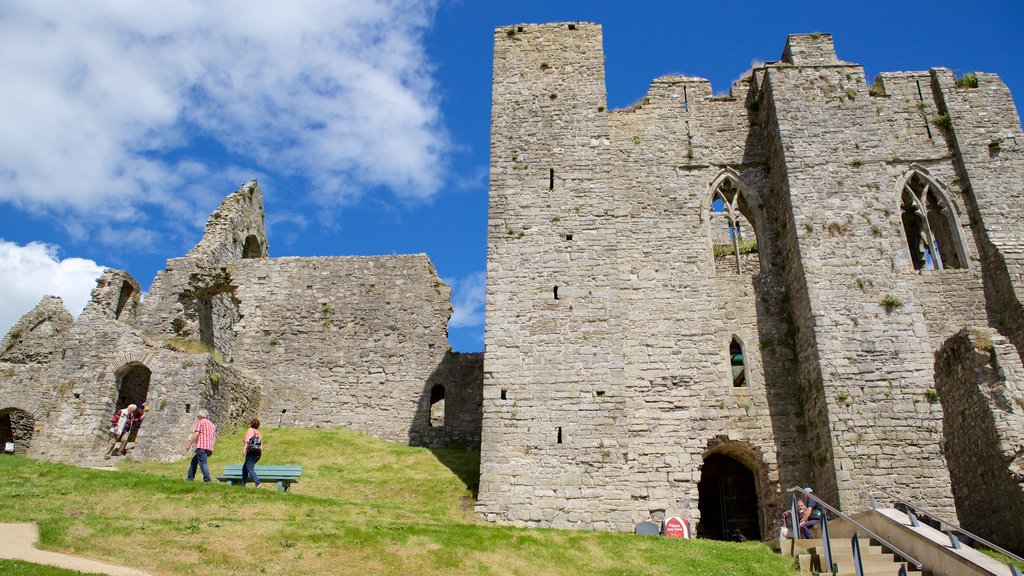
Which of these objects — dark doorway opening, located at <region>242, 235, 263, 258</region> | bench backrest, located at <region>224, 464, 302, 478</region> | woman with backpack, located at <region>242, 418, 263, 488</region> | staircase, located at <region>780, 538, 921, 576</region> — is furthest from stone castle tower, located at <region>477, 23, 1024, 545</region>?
dark doorway opening, located at <region>242, 235, 263, 258</region>

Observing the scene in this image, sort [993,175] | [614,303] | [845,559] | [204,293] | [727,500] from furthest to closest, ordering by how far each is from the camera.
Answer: [204,293] → [993,175] → [727,500] → [614,303] → [845,559]

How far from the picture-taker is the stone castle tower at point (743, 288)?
53.0 feet

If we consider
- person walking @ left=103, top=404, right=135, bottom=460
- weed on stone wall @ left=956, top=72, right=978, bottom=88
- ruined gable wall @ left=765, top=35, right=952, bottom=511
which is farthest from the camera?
weed on stone wall @ left=956, top=72, right=978, bottom=88

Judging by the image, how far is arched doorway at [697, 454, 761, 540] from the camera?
18297 mm

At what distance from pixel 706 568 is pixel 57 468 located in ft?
40.5

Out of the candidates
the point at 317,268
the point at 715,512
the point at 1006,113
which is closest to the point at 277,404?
the point at 317,268

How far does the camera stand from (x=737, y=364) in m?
18.6

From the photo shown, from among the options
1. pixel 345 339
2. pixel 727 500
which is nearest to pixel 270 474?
pixel 345 339

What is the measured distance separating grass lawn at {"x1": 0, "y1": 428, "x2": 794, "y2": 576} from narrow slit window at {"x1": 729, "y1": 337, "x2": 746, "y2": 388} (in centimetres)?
558

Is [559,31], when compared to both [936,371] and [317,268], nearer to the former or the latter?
[317,268]

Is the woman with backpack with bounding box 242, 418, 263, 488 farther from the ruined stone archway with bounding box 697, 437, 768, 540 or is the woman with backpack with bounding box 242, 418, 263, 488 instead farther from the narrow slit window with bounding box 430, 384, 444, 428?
the ruined stone archway with bounding box 697, 437, 768, 540

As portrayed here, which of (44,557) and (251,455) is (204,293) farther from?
(44,557)

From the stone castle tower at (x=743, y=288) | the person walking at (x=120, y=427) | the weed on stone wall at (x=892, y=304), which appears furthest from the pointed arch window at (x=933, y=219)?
the person walking at (x=120, y=427)

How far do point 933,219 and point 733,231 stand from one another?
17.0 feet
